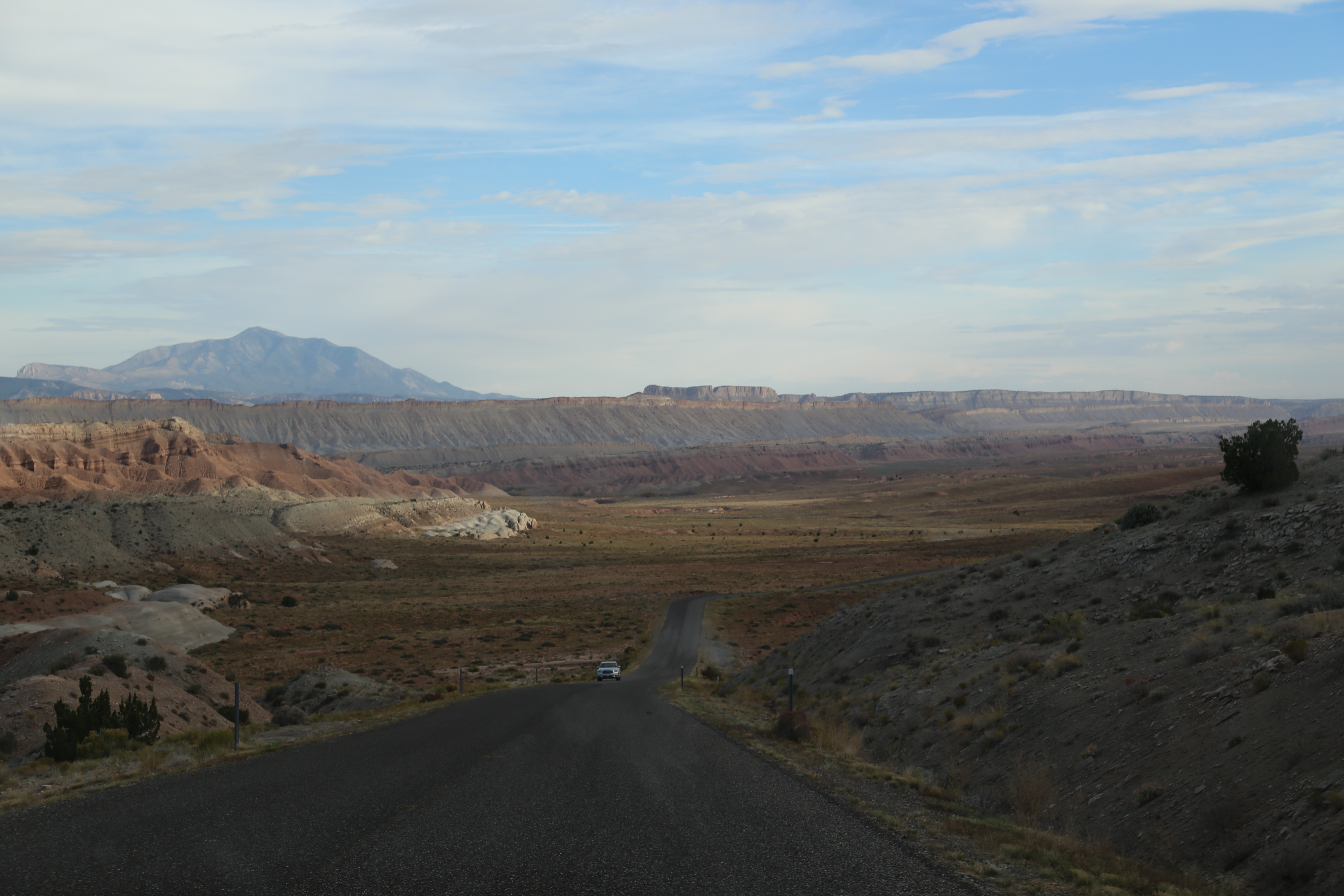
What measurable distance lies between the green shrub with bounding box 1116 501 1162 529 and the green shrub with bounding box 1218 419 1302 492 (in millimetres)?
3127

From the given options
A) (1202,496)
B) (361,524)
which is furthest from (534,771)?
(361,524)

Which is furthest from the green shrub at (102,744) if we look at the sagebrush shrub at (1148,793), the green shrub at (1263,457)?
the green shrub at (1263,457)

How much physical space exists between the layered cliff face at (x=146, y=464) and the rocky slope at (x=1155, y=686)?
343 feet

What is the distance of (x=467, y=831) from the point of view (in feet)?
33.0

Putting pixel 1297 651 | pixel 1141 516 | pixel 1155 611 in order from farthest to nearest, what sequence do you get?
pixel 1141 516 < pixel 1155 611 < pixel 1297 651

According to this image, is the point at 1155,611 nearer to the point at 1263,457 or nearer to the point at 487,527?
the point at 1263,457

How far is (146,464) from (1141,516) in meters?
125

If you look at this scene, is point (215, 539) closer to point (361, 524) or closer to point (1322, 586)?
point (361, 524)

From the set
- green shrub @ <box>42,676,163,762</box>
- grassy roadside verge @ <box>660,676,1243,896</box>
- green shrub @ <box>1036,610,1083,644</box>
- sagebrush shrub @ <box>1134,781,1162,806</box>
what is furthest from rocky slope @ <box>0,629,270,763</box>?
green shrub @ <box>1036,610,1083,644</box>

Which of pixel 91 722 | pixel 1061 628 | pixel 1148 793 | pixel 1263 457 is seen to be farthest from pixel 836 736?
pixel 91 722

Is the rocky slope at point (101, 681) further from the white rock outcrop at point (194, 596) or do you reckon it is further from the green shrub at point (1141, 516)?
the green shrub at point (1141, 516)

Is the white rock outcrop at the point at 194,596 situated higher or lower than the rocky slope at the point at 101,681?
lower

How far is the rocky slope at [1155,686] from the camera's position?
882cm

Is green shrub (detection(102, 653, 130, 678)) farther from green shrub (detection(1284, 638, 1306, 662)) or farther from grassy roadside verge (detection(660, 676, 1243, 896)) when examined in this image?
green shrub (detection(1284, 638, 1306, 662))
